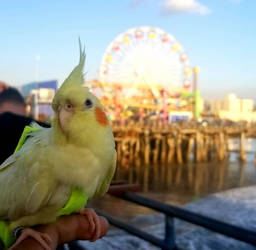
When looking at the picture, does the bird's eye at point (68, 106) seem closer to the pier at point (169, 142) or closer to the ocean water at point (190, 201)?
the ocean water at point (190, 201)

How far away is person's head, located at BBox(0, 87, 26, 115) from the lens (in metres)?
2.21

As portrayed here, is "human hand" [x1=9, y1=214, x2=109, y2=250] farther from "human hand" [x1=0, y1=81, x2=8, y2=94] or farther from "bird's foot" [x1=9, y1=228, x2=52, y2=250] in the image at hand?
"human hand" [x1=0, y1=81, x2=8, y2=94]

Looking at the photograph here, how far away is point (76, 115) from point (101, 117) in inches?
3.8

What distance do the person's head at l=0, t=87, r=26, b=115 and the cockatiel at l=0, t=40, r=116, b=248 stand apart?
1.06m

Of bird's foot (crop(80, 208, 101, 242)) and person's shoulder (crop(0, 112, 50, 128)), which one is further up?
person's shoulder (crop(0, 112, 50, 128))

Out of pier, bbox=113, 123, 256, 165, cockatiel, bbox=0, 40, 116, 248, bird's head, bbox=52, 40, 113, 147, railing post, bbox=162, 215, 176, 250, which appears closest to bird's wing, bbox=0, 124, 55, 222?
cockatiel, bbox=0, 40, 116, 248

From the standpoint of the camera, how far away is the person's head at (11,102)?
2.21 metres

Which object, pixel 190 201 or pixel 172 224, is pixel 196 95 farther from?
pixel 172 224

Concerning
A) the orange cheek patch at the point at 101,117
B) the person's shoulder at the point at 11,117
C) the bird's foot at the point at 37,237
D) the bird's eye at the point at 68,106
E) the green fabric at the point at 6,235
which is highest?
the bird's eye at the point at 68,106

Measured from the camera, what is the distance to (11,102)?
2.25 metres

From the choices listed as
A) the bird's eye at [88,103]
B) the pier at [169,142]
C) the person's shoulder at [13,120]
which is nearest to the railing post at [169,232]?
the person's shoulder at [13,120]

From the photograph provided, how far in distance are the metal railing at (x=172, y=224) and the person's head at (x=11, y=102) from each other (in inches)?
36.0

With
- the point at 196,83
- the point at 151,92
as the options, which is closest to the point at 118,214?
the point at 151,92

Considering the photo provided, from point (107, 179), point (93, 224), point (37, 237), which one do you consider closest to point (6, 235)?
point (37, 237)
